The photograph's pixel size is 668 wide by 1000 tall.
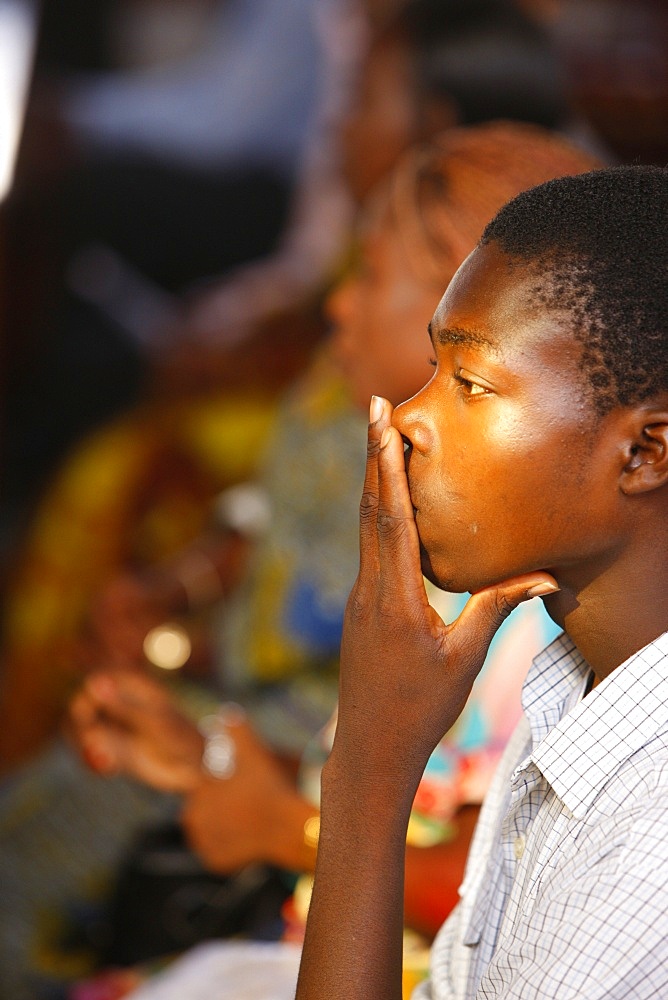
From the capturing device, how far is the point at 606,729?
89 centimetres

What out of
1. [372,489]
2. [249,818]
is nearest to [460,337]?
[372,489]

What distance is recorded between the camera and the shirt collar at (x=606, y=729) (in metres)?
0.87

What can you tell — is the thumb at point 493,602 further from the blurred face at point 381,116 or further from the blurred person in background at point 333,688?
the blurred face at point 381,116

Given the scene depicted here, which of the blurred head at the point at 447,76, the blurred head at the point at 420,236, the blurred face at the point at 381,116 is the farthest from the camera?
the blurred face at the point at 381,116

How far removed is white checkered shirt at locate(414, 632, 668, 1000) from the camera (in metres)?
0.75

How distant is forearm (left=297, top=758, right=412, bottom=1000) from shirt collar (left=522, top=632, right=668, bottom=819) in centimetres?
12

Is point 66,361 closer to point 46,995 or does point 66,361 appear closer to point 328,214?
point 328,214

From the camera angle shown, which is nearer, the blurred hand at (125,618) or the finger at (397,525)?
the finger at (397,525)

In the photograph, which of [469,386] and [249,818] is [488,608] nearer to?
[469,386]

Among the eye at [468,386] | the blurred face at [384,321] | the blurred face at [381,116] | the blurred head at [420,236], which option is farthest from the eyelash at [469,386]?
the blurred face at [381,116]

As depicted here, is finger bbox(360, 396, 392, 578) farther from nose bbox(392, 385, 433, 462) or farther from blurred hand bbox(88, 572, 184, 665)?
blurred hand bbox(88, 572, 184, 665)

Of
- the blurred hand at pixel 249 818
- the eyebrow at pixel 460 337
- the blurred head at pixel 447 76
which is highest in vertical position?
the blurred head at pixel 447 76

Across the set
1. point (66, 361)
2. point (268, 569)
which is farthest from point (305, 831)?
point (66, 361)

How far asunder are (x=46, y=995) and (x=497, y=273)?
164 centimetres
